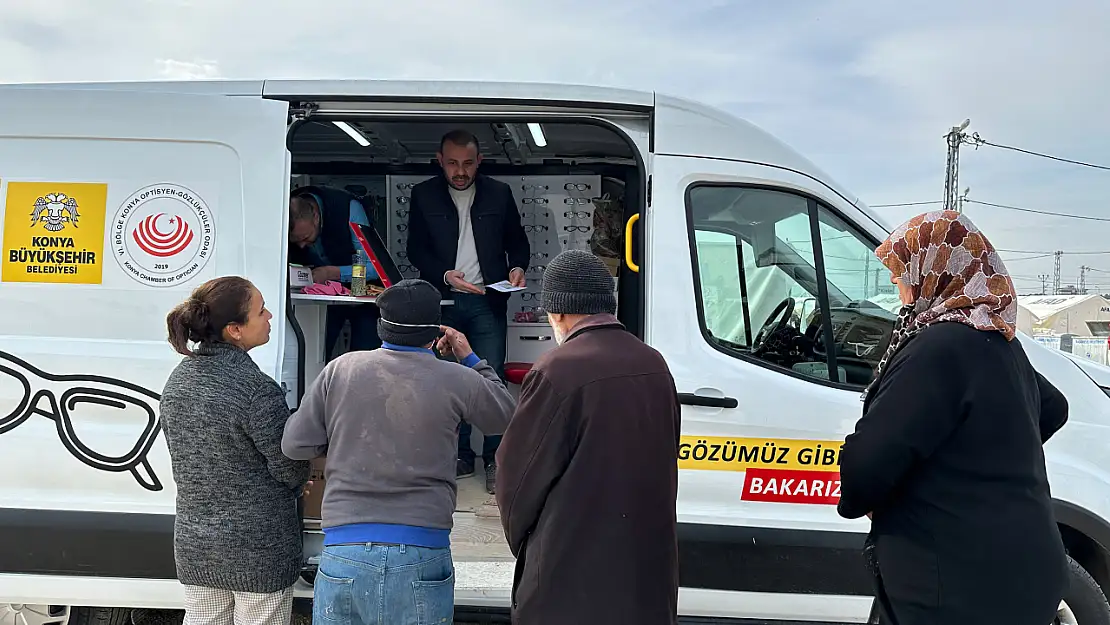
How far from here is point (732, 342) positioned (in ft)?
9.43

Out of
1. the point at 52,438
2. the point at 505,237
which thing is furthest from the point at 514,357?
the point at 52,438

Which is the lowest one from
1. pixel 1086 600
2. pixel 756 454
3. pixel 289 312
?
pixel 1086 600

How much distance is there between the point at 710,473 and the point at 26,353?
8.42ft

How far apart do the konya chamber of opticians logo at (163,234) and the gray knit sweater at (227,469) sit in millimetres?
673

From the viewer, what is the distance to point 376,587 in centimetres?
206

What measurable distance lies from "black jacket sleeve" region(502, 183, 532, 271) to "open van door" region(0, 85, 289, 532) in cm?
176

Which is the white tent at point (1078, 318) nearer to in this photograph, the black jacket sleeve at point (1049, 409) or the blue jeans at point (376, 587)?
the black jacket sleeve at point (1049, 409)

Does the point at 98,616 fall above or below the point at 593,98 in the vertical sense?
below

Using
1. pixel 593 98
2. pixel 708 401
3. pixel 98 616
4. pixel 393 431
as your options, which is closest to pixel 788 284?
pixel 708 401

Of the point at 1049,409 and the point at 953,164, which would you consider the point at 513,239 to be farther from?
the point at 953,164

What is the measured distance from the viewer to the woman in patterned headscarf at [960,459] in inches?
66.2

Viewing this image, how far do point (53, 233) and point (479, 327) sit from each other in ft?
7.15

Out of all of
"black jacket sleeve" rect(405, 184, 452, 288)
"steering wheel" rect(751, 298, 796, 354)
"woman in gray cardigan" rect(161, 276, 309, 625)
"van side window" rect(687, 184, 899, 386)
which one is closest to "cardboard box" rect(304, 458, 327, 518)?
"woman in gray cardigan" rect(161, 276, 309, 625)

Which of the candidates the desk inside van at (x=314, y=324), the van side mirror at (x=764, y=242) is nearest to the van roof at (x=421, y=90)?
the van side mirror at (x=764, y=242)
